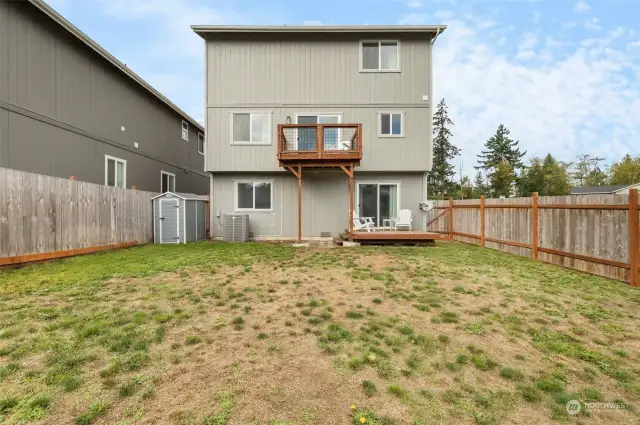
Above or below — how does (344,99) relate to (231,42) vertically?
below

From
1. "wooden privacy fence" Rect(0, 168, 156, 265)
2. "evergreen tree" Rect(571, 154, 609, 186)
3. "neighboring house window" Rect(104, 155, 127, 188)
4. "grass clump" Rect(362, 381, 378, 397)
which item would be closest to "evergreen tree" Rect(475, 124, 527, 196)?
"evergreen tree" Rect(571, 154, 609, 186)

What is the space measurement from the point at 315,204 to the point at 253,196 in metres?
2.49

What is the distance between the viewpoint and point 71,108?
9.89 meters

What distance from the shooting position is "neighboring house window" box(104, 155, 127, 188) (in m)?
11.5

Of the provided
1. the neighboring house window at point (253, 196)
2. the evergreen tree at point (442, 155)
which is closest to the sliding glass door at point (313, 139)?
the neighboring house window at point (253, 196)

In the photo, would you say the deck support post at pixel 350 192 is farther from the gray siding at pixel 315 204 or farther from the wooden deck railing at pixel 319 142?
the gray siding at pixel 315 204

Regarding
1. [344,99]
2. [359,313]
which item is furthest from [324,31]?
[359,313]

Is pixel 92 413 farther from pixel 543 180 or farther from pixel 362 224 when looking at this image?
pixel 543 180

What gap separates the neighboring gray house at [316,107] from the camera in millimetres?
11828

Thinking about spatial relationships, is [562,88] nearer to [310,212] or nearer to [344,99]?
[344,99]

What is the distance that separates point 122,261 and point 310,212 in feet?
21.3

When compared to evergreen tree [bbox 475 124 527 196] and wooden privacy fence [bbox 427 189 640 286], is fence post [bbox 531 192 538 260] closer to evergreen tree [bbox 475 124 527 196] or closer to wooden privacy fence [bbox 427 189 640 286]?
wooden privacy fence [bbox 427 189 640 286]

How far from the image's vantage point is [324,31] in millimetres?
11547

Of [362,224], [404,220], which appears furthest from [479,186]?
[362,224]
